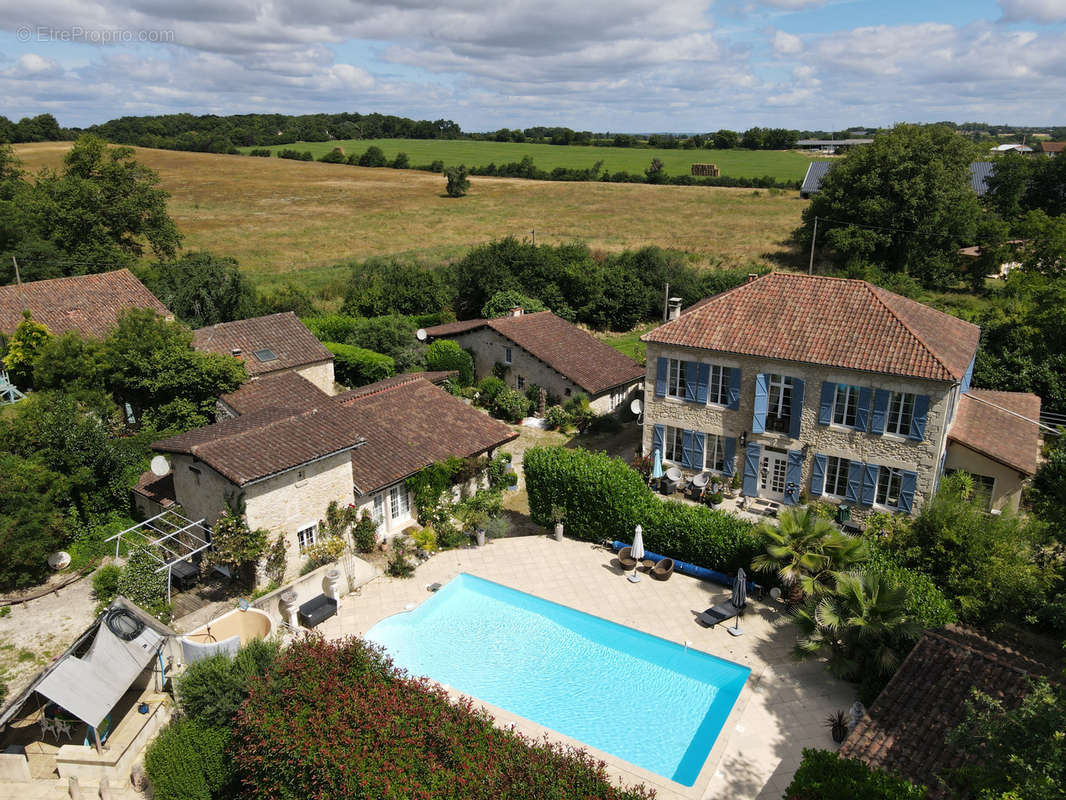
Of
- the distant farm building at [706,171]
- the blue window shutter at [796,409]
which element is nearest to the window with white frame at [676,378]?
the blue window shutter at [796,409]

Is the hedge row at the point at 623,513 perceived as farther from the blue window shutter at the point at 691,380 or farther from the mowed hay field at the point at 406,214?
the mowed hay field at the point at 406,214

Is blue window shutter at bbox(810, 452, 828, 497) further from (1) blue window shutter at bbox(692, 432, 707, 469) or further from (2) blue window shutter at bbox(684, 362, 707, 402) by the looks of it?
(2) blue window shutter at bbox(684, 362, 707, 402)

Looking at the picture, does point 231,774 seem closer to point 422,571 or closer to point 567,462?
point 422,571

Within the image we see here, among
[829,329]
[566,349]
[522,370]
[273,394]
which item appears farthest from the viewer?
[566,349]

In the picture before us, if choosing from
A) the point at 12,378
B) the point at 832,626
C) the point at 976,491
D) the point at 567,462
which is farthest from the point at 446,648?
the point at 12,378

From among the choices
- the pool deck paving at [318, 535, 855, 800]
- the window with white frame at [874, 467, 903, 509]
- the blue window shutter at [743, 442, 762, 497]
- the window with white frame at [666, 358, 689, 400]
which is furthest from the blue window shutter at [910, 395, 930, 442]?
the pool deck paving at [318, 535, 855, 800]

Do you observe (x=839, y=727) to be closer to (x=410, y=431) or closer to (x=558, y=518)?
(x=558, y=518)

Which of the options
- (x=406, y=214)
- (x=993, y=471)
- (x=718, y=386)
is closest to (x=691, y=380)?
(x=718, y=386)
